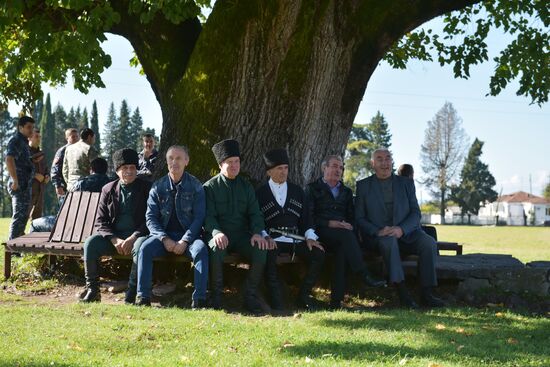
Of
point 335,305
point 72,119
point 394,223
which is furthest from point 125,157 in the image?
point 72,119

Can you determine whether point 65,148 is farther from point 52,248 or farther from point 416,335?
point 416,335

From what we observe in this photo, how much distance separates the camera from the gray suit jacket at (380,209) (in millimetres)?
8820

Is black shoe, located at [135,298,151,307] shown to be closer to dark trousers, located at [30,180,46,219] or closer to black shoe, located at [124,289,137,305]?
black shoe, located at [124,289,137,305]

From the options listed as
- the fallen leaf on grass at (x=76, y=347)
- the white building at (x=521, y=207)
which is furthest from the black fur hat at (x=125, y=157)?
the white building at (x=521, y=207)

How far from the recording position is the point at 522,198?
12031 cm

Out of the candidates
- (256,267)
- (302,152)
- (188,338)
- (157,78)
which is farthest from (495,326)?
(157,78)

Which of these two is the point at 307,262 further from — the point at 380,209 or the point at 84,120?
the point at 84,120

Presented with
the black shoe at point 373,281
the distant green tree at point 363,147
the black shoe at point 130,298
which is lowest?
the black shoe at point 130,298

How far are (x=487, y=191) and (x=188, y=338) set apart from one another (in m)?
84.1

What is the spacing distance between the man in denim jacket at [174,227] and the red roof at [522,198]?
11651 cm

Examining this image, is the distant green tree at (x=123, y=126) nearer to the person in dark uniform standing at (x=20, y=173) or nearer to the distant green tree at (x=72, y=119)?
the distant green tree at (x=72, y=119)

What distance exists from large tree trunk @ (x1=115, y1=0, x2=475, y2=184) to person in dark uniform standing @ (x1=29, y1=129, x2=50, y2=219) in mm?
3799

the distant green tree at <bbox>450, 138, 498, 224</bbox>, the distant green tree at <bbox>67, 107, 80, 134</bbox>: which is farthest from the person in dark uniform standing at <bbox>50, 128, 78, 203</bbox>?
the distant green tree at <bbox>67, 107, 80, 134</bbox>

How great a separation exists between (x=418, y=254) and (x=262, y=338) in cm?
321
